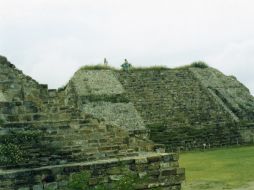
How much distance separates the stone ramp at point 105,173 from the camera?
1011cm

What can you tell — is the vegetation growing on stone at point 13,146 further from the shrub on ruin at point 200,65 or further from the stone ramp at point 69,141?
the shrub on ruin at point 200,65

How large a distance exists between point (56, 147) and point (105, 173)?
1.57 m

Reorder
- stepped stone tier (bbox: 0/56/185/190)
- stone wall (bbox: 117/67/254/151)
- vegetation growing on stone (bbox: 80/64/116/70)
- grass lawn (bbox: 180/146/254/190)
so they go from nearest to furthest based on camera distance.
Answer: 1. stepped stone tier (bbox: 0/56/185/190)
2. grass lawn (bbox: 180/146/254/190)
3. stone wall (bbox: 117/67/254/151)
4. vegetation growing on stone (bbox: 80/64/116/70)

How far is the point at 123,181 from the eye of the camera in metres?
10.4

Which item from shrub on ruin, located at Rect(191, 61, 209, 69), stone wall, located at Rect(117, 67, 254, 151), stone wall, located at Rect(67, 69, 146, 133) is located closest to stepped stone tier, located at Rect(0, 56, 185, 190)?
stone wall, located at Rect(67, 69, 146, 133)

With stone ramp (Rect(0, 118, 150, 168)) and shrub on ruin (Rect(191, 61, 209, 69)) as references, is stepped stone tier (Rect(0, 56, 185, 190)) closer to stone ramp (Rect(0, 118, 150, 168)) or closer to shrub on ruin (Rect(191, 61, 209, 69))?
stone ramp (Rect(0, 118, 150, 168))

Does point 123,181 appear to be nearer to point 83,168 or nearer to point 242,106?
point 83,168

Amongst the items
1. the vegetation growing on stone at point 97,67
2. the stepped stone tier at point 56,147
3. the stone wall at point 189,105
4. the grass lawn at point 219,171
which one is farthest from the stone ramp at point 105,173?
the vegetation growing on stone at point 97,67

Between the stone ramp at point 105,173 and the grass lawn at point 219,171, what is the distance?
1.62 metres

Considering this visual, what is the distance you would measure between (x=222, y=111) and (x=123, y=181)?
19105 mm

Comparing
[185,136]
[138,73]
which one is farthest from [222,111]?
[138,73]

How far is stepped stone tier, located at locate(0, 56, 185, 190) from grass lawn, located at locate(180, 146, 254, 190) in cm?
161

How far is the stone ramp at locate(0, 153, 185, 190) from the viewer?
398 inches

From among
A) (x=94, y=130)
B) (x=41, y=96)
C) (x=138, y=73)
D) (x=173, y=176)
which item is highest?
(x=138, y=73)
